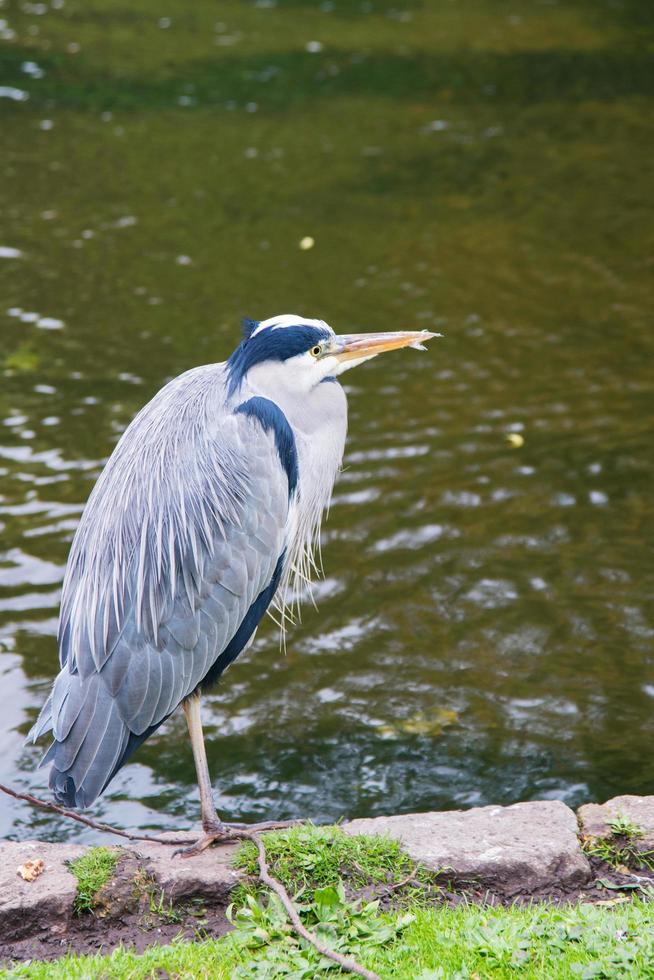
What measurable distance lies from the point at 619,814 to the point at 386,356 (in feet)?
17.5

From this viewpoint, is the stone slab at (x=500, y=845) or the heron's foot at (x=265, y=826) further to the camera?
the heron's foot at (x=265, y=826)

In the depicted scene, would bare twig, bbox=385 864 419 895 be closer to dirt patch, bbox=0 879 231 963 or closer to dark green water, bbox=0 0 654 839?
dirt patch, bbox=0 879 231 963

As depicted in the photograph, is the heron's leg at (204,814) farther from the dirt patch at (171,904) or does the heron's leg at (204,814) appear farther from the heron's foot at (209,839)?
the dirt patch at (171,904)

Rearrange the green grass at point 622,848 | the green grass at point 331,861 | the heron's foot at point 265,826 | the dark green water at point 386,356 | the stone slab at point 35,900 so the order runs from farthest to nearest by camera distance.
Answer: the dark green water at point 386,356, the heron's foot at point 265,826, the green grass at point 622,848, the green grass at point 331,861, the stone slab at point 35,900

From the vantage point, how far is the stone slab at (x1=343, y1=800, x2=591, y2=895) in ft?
12.3

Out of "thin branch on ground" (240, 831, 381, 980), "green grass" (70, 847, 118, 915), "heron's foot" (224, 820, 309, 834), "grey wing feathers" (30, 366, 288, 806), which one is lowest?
"heron's foot" (224, 820, 309, 834)

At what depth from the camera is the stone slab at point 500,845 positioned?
12.3 feet

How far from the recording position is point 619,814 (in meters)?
3.98

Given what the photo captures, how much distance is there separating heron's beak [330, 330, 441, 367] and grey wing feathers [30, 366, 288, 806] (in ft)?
1.32

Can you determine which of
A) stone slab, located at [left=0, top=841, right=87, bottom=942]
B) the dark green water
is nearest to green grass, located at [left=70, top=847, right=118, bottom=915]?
stone slab, located at [left=0, top=841, right=87, bottom=942]

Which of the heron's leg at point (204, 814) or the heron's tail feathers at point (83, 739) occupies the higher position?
the heron's tail feathers at point (83, 739)

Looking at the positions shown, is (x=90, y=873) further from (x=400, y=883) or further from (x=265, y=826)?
(x=400, y=883)

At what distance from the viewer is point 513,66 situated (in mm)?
15875

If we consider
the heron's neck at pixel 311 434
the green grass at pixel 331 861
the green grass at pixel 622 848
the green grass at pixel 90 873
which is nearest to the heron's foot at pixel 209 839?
the green grass at pixel 331 861
